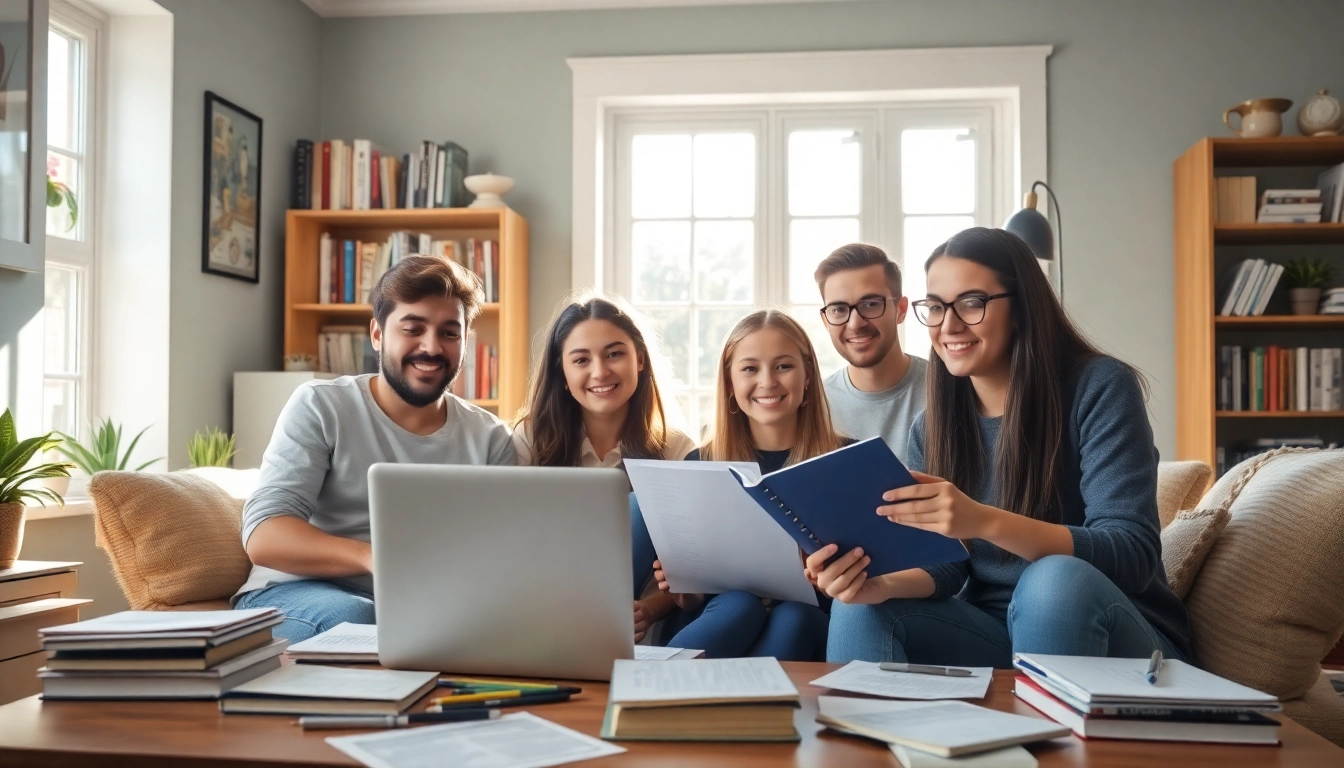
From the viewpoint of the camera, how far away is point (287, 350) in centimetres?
420

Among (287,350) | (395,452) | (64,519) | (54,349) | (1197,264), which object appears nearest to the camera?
(395,452)

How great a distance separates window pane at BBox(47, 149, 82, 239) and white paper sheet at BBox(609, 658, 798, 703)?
294 cm

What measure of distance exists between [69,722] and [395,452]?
1.17 metres

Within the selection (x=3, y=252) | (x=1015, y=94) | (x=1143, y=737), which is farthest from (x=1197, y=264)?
(x=3, y=252)

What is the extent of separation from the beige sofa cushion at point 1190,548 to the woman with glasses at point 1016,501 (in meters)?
0.12

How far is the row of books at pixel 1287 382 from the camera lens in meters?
3.92

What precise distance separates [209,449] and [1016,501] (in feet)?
8.70

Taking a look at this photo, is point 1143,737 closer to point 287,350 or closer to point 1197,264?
point 1197,264

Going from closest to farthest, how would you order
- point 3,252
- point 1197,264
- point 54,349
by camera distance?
point 3,252, point 54,349, point 1197,264

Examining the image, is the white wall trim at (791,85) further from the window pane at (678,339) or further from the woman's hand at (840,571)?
the woman's hand at (840,571)

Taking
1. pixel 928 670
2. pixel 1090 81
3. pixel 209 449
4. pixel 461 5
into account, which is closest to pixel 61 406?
pixel 209 449

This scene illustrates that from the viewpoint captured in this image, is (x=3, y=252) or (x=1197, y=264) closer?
(x=3, y=252)

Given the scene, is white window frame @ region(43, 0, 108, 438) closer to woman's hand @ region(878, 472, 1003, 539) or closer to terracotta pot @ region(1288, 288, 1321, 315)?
woman's hand @ region(878, 472, 1003, 539)

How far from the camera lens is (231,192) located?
394cm
